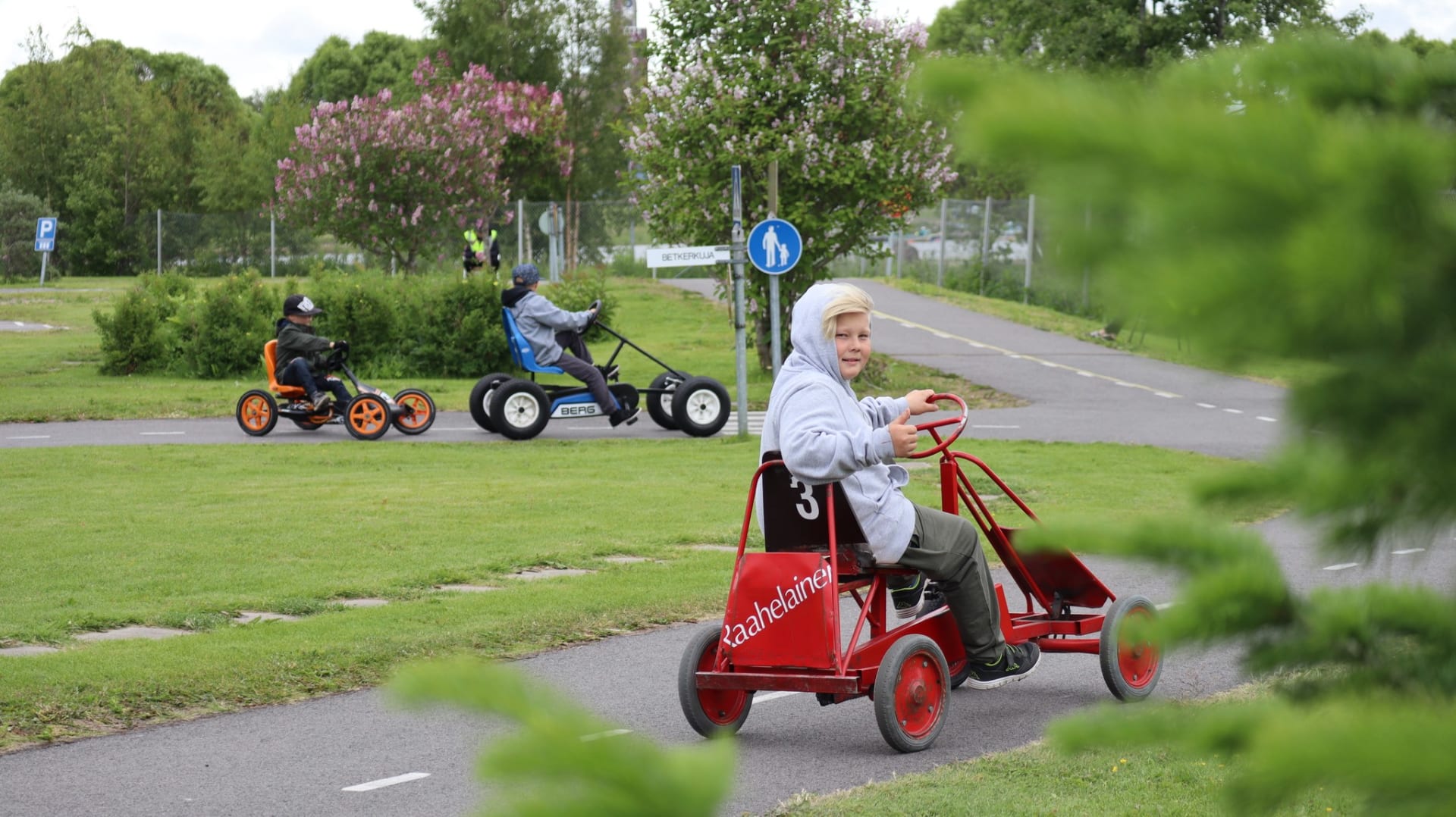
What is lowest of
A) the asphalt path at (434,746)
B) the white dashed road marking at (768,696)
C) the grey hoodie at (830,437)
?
the white dashed road marking at (768,696)

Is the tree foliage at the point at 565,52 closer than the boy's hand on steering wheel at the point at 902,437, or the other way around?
the boy's hand on steering wheel at the point at 902,437

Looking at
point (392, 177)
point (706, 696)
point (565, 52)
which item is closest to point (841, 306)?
point (706, 696)

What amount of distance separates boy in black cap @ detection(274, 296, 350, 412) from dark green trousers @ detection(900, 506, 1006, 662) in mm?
12813

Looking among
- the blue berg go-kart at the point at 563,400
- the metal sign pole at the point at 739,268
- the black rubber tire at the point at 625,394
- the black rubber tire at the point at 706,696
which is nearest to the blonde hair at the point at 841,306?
the black rubber tire at the point at 706,696

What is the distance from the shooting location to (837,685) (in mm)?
5809

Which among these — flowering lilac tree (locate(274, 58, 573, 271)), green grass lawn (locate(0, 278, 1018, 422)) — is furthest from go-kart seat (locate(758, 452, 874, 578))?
flowering lilac tree (locate(274, 58, 573, 271))

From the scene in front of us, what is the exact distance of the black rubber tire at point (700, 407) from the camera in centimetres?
1814

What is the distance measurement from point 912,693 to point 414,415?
42.7 ft

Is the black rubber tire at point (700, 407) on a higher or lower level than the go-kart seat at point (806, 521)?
lower

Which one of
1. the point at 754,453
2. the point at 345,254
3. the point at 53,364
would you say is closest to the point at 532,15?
the point at 345,254

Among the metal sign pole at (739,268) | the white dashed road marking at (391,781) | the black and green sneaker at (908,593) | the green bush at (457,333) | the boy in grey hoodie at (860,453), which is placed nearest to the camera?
the white dashed road marking at (391,781)

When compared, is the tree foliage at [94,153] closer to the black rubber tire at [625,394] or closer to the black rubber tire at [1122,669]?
the black rubber tire at [625,394]

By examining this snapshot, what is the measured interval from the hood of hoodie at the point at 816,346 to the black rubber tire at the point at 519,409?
11.6 m

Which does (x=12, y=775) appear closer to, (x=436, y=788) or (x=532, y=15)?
(x=436, y=788)
